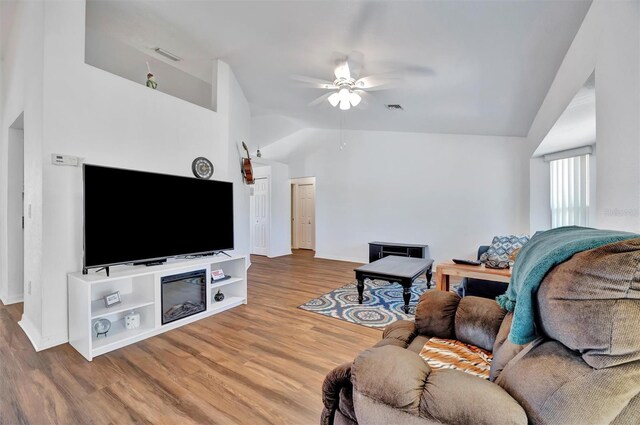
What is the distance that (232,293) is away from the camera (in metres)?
3.46

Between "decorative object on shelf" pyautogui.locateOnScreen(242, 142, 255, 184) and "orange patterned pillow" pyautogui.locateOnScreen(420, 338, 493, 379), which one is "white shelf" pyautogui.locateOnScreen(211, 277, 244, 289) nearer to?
"decorative object on shelf" pyautogui.locateOnScreen(242, 142, 255, 184)

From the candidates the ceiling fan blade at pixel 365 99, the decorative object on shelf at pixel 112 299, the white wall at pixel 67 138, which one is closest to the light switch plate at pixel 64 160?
the white wall at pixel 67 138

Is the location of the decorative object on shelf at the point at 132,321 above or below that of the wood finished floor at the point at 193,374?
above

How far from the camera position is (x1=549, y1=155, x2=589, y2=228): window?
3.37 m

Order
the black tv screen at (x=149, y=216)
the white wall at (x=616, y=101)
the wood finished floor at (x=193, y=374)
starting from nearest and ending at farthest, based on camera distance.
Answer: the white wall at (x=616, y=101) < the wood finished floor at (x=193, y=374) < the black tv screen at (x=149, y=216)

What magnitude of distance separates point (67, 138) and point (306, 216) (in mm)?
6514

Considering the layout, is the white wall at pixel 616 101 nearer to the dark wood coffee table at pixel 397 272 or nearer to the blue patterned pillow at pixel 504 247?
the dark wood coffee table at pixel 397 272

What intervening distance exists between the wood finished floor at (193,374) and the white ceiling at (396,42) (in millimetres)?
2772

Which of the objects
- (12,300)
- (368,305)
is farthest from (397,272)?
(12,300)

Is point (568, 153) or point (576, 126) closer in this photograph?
point (576, 126)

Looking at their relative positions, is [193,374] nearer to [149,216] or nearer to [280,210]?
[149,216]

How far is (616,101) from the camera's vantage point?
1.37m

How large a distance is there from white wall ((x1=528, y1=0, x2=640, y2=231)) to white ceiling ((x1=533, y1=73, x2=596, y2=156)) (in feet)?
0.46

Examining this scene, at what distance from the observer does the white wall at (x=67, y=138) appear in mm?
2295
